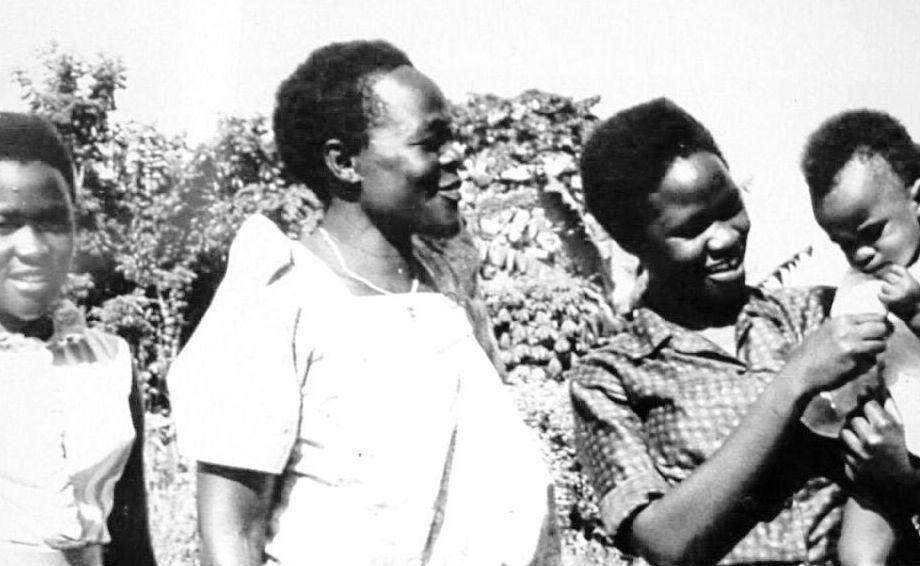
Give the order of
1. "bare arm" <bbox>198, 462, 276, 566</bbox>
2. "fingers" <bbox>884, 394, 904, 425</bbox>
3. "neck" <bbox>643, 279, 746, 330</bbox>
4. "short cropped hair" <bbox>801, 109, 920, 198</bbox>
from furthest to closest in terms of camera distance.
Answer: "short cropped hair" <bbox>801, 109, 920, 198</bbox>
"neck" <bbox>643, 279, 746, 330</bbox>
"fingers" <bbox>884, 394, 904, 425</bbox>
"bare arm" <bbox>198, 462, 276, 566</bbox>

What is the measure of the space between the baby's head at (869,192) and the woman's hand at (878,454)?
240 millimetres

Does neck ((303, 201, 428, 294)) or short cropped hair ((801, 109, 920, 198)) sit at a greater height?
short cropped hair ((801, 109, 920, 198))

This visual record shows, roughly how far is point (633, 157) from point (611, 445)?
0.34 meters

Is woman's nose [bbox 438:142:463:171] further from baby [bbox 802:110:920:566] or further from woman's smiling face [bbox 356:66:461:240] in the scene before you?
baby [bbox 802:110:920:566]

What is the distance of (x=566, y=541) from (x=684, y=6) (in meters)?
1.10

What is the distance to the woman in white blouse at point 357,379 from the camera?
109 centimetres

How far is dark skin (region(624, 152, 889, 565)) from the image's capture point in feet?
3.64

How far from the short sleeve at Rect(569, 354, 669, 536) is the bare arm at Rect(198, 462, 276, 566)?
36 centimetres

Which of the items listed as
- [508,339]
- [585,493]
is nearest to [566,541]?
[585,493]

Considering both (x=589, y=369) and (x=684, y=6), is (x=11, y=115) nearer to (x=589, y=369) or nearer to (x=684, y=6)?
(x=589, y=369)

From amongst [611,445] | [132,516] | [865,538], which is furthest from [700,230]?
[132,516]

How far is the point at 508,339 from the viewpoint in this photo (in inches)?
102

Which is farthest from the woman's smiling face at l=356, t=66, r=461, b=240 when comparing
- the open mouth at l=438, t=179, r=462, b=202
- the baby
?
the baby

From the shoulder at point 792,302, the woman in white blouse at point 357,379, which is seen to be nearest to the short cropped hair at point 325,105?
the woman in white blouse at point 357,379
